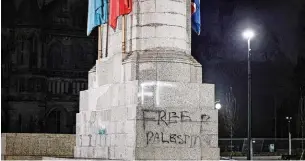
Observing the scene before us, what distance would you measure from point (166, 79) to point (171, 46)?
121 cm

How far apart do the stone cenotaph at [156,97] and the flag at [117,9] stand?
0.25 meters

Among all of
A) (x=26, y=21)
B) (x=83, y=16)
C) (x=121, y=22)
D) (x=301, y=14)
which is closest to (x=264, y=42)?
(x=301, y=14)

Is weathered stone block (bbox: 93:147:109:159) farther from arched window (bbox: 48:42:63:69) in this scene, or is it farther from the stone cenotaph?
arched window (bbox: 48:42:63:69)

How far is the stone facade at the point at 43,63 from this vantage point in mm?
71875

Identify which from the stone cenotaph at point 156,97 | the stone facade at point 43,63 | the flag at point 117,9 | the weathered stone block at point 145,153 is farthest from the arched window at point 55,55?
the weathered stone block at point 145,153

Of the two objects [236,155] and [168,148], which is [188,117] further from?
[236,155]

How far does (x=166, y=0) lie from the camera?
66.1 feet

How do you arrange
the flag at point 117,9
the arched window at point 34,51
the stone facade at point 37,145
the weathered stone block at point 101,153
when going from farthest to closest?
the arched window at point 34,51
the stone facade at point 37,145
the flag at point 117,9
the weathered stone block at point 101,153

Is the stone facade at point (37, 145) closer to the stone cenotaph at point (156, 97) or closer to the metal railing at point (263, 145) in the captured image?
the stone cenotaph at point (156, 97)

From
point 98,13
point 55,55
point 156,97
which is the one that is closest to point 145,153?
point 156,97

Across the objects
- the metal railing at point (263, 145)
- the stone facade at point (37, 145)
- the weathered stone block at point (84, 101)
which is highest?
the weathered stone block at point (84, 101)

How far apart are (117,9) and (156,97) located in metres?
3.40

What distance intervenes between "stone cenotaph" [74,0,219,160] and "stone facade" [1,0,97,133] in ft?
171

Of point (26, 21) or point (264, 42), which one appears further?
point (264, 42)
